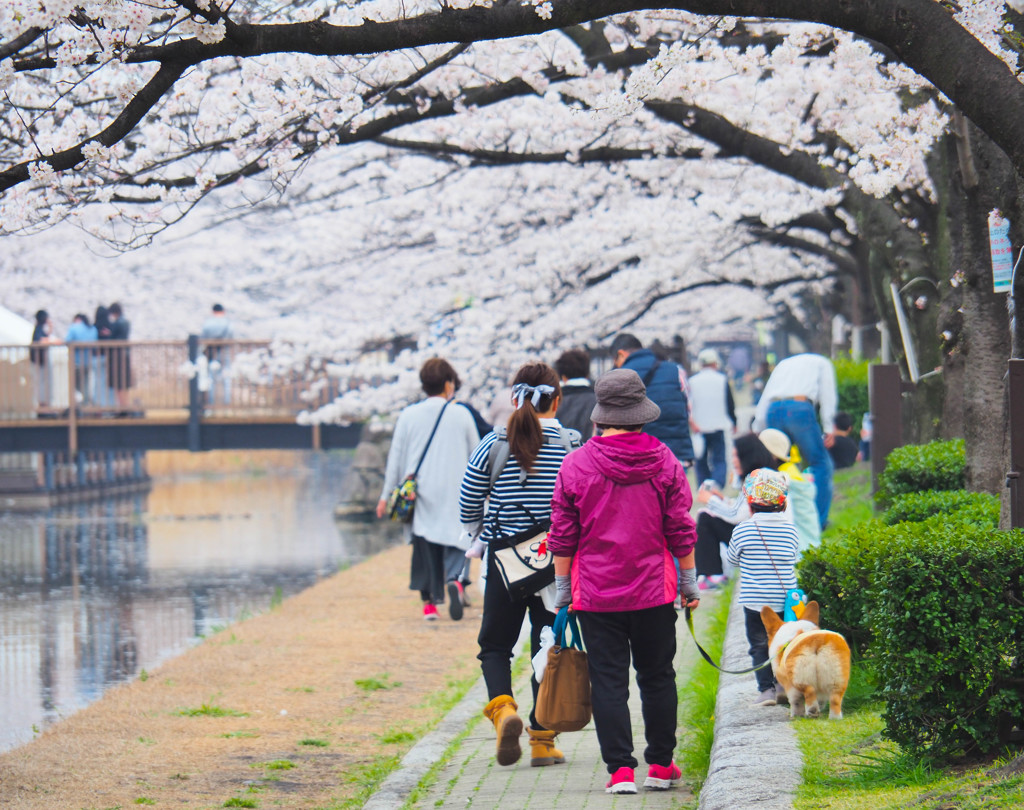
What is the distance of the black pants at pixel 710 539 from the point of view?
7961 mm

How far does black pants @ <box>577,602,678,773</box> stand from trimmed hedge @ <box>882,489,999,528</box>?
1.92 metres

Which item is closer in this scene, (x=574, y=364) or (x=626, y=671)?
(x=626, y=671)

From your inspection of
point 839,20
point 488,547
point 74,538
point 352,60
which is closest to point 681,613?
point 488,547

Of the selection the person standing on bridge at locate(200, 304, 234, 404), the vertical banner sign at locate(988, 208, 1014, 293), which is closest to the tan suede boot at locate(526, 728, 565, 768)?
the vertical banner sign at locate(988, 208, 1014, 293)

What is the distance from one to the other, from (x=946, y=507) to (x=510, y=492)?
9.10 ft

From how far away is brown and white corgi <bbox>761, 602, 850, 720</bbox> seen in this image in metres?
4.96

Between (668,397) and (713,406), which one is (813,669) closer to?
(668,397)

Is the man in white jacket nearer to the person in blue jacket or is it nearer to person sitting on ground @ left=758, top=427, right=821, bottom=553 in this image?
the person in blue jacket

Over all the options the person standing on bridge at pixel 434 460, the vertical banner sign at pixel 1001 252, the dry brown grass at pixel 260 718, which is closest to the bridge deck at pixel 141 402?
the dry brown grass at pixel 260 718

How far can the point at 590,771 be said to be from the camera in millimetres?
5047

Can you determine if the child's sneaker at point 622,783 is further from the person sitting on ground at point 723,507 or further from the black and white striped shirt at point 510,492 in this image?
the person sitting on ground at point 723,507

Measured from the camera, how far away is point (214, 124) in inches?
301

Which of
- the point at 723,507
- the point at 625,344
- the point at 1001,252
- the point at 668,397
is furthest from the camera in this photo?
the point at 668,397

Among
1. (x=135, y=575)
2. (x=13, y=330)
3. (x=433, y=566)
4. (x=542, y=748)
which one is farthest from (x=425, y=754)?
(x=13, y=330)
